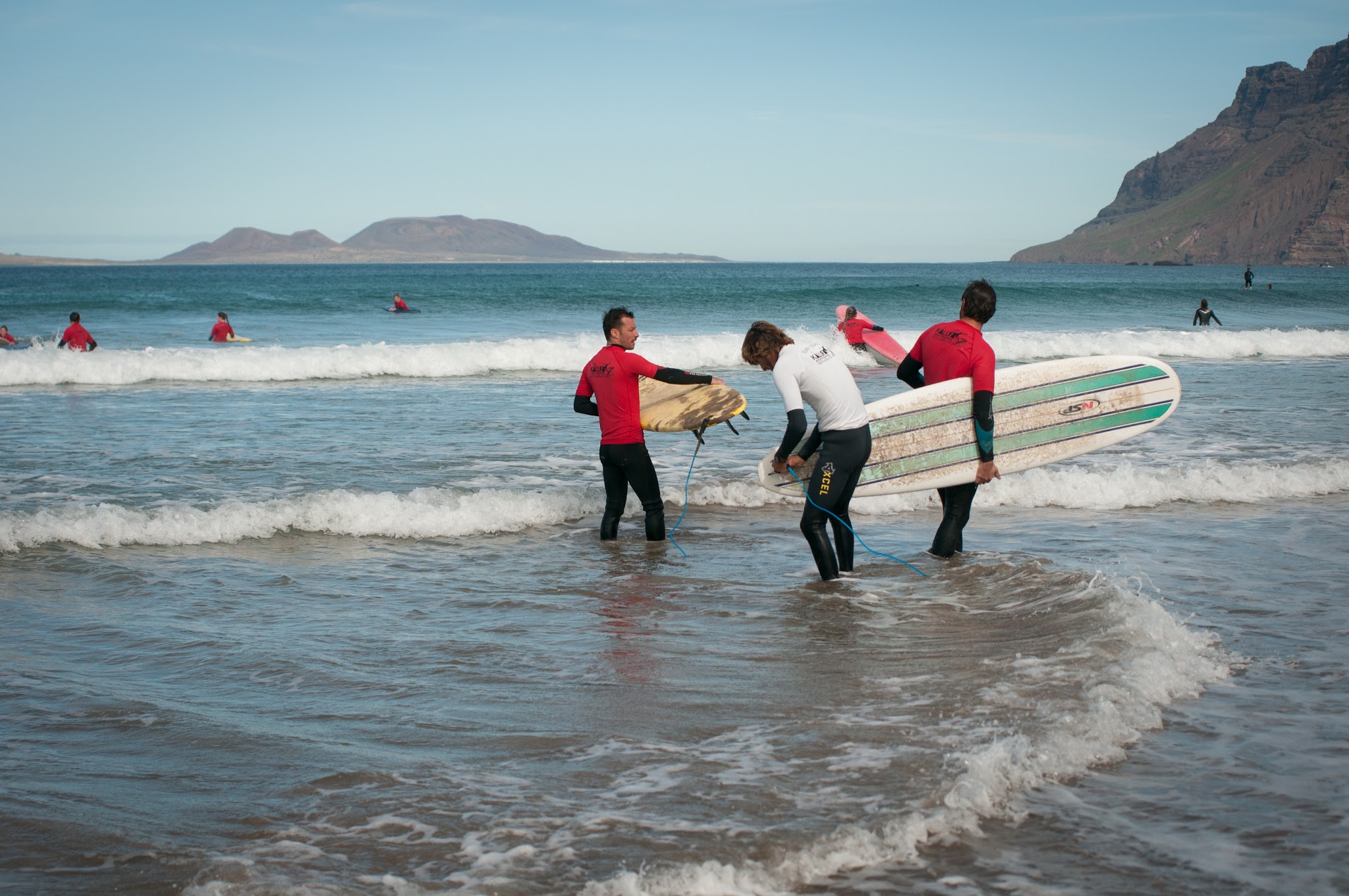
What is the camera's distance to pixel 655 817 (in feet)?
10.6

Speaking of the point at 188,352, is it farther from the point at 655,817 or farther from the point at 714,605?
the point at 655,817

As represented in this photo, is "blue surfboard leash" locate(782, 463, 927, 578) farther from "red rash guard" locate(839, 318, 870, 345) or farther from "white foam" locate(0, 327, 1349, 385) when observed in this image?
"red rash guard" locate(839, 318, 870, 345)

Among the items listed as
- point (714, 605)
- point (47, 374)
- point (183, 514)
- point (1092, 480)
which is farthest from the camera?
point (47, 374)

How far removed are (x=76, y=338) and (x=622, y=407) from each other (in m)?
16.8

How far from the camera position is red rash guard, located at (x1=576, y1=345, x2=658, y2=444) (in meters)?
6.95

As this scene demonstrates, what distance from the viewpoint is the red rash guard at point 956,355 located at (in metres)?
6.00

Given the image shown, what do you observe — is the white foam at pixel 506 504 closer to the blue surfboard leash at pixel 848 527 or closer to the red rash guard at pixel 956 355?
the blue surfboard leash at pixel 848 527

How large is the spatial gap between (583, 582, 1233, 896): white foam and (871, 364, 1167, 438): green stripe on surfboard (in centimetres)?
184

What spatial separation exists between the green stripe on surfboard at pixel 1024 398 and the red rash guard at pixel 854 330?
46.0 feet

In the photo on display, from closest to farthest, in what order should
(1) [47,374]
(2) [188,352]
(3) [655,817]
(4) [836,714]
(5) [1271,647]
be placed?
(3) [655,817]
(4) [836,714]
(5) [1271,647]
(1) [47,374]
(2) [188,352]

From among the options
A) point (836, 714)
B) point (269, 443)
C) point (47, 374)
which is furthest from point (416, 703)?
point (47, 374)

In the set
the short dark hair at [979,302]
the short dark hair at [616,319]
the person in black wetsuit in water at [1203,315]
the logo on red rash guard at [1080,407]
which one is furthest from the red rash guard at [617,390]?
the person in black wetsuit in water at [1203,315]

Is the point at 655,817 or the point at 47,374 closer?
the point at 655,817

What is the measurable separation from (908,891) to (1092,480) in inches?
264
